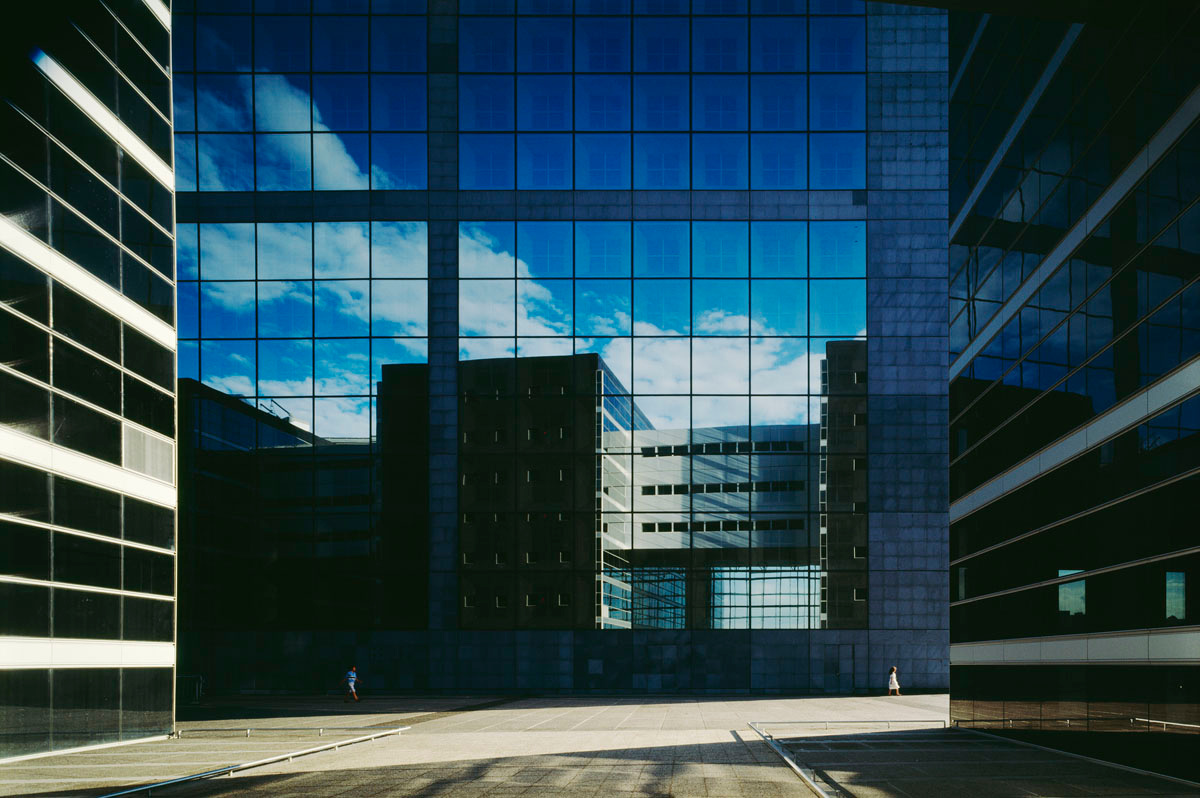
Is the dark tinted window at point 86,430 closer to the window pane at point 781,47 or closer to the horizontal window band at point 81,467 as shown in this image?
the horizontal window band at point 81,467

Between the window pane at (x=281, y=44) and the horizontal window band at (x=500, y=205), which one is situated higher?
the window pane at (x=281, y=44)

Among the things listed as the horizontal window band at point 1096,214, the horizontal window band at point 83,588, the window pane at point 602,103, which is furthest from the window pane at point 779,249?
the horizontal window band at point 83,588

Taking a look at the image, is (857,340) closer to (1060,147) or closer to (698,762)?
(1060,147)

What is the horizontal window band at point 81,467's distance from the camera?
2223 centimetres

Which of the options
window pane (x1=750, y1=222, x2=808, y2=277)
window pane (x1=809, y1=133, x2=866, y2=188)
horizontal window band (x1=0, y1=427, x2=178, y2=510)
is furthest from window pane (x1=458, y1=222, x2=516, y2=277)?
horizontal window band (x1=0, y1=427, x2=178, y2=510)

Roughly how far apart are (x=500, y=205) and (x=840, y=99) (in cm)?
1664

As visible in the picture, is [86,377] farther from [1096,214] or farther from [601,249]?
[601,249]

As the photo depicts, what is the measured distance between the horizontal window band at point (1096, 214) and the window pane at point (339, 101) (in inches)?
1192

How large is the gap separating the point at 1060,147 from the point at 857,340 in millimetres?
23034

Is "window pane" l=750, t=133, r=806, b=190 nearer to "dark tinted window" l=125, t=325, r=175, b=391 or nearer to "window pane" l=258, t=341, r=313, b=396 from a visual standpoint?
"window pane" l=258, t=341, r=313, b=396

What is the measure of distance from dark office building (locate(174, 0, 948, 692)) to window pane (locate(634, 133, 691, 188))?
4.6 inches

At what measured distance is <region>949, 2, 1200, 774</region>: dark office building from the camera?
18.1 metres

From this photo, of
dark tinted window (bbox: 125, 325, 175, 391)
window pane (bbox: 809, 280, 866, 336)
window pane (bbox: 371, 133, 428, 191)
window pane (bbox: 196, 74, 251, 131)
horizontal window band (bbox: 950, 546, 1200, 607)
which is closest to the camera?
horizontal window band (bbox: 950, 546, 1200, 607)

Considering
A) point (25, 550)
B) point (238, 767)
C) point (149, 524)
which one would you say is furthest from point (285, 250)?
point (238, 767)
